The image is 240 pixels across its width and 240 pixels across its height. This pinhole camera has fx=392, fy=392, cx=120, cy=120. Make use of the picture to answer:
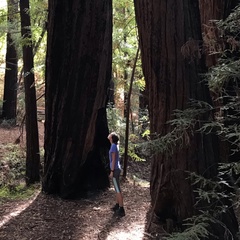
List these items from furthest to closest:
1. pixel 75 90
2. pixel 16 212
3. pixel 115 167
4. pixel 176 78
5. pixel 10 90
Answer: pixel 10 90
pixel 75 90
pixel 16 212
pixel 115 167
pixel 176 78

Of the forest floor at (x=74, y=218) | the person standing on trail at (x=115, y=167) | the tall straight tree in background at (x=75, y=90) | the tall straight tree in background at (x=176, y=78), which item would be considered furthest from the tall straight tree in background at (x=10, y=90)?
the tall straight tree in background at (x=176, y=78)

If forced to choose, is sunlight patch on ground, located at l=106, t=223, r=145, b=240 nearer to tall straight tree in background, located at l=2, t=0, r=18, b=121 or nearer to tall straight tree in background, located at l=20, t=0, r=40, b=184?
tall straight tree in background, located at l=20, t=0, r=40, b=184

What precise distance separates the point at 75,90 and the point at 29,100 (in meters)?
1.99

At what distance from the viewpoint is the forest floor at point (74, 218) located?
22.7 feet

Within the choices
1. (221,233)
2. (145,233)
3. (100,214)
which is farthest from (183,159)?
(100,214)

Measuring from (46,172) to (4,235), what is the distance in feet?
9.56

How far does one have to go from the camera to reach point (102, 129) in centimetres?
959

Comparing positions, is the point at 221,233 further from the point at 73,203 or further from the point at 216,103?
the point at 73,203

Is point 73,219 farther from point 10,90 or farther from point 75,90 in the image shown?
→ point 10,90

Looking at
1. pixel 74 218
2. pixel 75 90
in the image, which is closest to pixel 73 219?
pixel 74 218

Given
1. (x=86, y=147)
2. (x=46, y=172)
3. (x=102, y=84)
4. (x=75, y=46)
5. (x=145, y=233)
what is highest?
(x=75, y=46)

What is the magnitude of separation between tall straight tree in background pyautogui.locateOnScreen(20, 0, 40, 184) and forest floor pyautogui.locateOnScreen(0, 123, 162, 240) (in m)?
1.57

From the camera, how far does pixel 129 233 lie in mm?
6969

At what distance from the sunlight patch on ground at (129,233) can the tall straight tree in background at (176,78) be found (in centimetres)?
89
